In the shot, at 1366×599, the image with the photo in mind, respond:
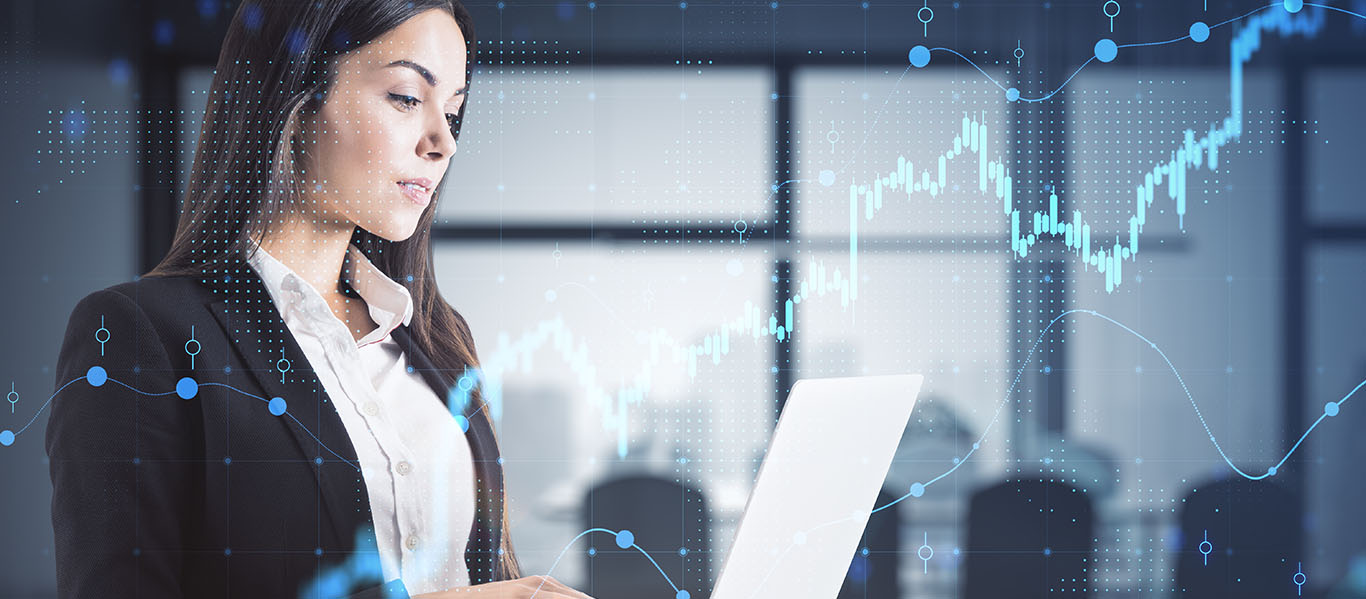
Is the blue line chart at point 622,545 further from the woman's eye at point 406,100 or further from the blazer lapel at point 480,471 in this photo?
the woman's eye at point 406,100

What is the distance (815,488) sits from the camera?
117cm

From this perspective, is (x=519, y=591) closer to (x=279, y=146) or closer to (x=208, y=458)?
(x=208, y=458)

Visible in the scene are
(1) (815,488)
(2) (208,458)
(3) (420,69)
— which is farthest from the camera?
(3) (420,69)

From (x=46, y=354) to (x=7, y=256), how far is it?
22 cm

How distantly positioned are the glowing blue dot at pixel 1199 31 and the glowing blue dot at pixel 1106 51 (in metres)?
0.17

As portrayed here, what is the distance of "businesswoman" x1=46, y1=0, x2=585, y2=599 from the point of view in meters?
1.62

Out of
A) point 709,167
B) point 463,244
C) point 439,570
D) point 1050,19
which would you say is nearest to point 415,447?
point 439,570

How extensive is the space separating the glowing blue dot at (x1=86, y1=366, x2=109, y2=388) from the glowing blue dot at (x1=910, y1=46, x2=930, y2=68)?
167 cm

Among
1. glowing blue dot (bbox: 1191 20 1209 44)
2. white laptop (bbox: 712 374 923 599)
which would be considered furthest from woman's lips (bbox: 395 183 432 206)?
glowing blue dot (bbox: 1191 20 1209 44)

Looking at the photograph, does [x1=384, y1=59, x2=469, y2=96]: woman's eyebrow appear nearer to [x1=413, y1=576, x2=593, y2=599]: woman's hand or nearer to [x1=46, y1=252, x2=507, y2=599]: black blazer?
[x1=46, y1=252, x2=507, y2=599]: black blazer

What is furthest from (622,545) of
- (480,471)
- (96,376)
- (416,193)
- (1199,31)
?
(1199,31)

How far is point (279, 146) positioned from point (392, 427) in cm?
56

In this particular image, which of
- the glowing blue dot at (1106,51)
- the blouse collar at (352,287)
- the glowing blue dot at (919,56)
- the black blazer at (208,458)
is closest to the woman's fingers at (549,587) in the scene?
the black blazer at (208,458)

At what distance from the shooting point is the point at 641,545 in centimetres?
184
